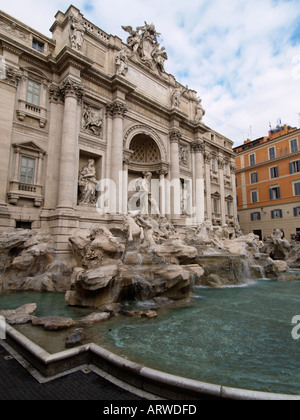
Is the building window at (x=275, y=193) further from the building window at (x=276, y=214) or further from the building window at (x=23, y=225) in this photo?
the building window at (x=23, y=225)

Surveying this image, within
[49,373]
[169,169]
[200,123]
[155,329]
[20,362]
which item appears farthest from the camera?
[200,123]

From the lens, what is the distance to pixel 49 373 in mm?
2912

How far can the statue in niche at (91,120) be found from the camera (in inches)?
544

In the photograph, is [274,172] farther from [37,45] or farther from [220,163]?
[37,45]

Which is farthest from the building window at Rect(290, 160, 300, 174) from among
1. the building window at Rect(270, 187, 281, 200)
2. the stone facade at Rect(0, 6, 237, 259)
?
the stone facade at Rect(0, 6, 237, 259)

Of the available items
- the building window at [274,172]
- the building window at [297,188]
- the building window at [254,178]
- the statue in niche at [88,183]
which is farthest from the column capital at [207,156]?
the statue in niche at [88,183]

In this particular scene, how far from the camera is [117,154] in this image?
14289 millimetres

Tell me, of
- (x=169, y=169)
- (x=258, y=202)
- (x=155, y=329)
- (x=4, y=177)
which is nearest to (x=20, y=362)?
(x=155, y=329)

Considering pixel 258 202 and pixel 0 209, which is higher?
pixel 258 202

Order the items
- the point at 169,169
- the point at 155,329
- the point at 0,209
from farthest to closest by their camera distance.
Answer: the point at 169,169 < the point at 0,209 < the point at 155,329

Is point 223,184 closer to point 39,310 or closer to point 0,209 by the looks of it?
point 0,209

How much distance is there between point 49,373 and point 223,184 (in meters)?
24.2

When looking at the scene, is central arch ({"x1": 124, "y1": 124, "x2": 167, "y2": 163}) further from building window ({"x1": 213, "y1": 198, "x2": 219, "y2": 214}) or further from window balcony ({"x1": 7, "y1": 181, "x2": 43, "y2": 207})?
building window ({"x1": 213, "y1": 198, "x2": 219, "y2": 214})

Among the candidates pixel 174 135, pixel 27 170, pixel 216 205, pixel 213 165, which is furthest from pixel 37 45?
pixel 216 205
